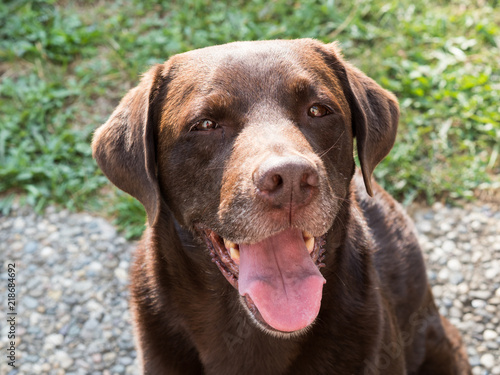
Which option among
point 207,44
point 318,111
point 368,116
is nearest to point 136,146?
point 318,111

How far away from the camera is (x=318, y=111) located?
2.97 metres

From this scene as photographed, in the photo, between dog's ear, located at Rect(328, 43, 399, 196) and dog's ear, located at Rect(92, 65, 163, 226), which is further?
dog's ear, located at Rect(328, 43, 399, 196)

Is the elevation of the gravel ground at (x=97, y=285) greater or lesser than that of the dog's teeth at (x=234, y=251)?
lesser

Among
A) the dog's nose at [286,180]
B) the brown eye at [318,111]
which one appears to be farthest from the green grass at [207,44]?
the dog's nose at [286,180]

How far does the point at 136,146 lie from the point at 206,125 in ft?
1.27

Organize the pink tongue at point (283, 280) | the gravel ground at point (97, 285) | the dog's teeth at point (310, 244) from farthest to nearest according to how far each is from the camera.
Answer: the gravel ground at point (97, 285), the dog's teeth at point (310, 244), the pink tongue at point (283, 280)

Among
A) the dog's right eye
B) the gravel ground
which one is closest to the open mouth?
the dog's right eye

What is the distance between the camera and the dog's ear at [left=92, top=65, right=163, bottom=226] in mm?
3021

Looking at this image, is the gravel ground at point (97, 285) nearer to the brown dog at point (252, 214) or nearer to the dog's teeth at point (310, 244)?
the brown dog at point (252, 214)

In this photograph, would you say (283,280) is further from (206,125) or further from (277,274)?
(206,125)

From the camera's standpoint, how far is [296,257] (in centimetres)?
285

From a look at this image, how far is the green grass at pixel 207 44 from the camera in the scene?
5.34 m

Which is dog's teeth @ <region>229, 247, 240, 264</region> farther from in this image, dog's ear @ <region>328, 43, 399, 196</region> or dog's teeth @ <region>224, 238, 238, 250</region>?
dog's ear @ <region>328, 43, 399, 196</region>

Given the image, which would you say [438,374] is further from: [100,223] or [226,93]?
[100,223]
